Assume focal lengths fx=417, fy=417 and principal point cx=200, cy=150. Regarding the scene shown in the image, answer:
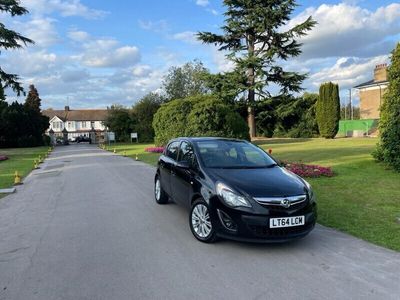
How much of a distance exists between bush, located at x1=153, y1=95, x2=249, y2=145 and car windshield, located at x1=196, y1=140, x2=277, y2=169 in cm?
1861

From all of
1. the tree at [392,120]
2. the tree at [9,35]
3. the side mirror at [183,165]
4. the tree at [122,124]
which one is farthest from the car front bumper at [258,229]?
the tree at [122,124]

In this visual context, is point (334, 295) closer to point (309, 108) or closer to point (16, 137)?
point (309, 108)

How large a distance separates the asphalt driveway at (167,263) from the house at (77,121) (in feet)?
355

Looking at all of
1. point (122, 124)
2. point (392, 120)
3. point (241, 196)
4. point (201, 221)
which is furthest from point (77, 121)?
point (241, 196)

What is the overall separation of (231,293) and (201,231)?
199cm

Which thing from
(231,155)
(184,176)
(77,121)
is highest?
(77,121)

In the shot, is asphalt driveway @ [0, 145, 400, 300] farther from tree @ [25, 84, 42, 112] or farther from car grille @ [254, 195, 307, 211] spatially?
tree @ [25, 84, 42, 112]

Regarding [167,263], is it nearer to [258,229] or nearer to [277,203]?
[258,229]

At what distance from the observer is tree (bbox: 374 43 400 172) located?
1331 centimetres

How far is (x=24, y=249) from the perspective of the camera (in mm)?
6145

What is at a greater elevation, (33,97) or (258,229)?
(33,97)

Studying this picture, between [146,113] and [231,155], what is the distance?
183 ft

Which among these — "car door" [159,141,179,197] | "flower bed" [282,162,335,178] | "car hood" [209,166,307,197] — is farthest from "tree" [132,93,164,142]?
"car hood" [209,166,307,197]

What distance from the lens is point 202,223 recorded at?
6301 mm
